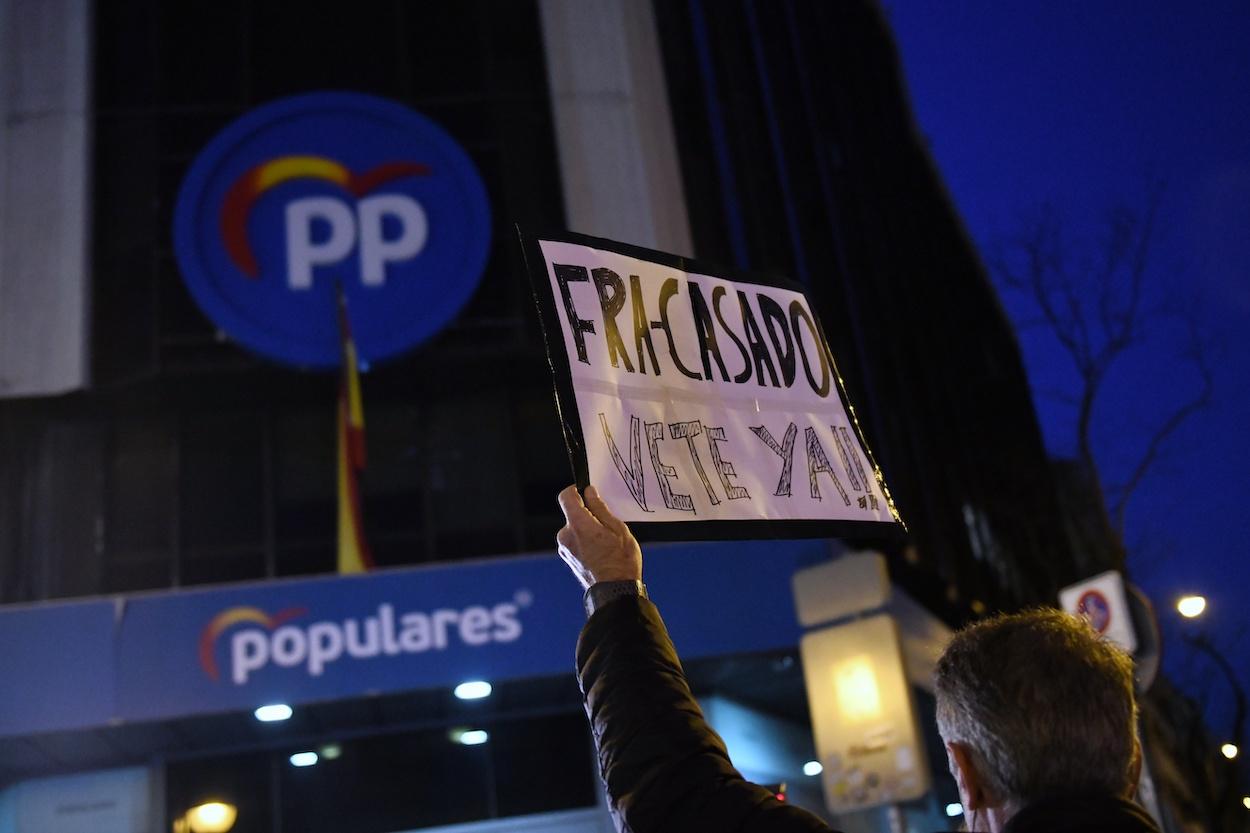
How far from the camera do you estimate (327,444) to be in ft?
57.7

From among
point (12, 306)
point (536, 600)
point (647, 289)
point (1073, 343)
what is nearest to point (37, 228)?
point (12, 306)

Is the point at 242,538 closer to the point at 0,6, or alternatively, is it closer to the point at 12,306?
the point at 12,306

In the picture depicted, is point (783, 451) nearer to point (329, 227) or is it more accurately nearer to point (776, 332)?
point (776, 332)

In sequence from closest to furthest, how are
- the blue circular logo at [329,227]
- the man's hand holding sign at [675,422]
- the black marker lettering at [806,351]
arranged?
the man's hand holding sign at [675,422]
the black marker lettering at [806,351]
the blue circular logo at [329,227]

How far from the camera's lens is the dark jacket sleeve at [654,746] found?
6.22ft

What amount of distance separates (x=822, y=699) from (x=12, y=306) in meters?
10.5

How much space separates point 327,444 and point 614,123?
18.5ft

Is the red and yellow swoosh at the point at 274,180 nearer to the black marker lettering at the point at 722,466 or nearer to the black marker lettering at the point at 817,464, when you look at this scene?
the black marker lettering at the point at 817,464

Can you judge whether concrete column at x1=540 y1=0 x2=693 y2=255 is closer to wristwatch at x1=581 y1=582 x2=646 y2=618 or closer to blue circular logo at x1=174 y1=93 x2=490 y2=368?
blue circular logo at x1=174 y1=93 x2=490 y2=368

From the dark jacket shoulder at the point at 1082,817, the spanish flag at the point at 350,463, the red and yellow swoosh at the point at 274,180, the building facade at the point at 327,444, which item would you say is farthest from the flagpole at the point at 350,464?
the dark jacket shoulder at the point at 1082,817

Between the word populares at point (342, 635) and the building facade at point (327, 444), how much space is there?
0.18ft

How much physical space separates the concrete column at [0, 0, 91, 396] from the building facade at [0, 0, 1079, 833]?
0.03m

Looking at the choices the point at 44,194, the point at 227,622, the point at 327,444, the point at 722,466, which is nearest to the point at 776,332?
the point at 722,466

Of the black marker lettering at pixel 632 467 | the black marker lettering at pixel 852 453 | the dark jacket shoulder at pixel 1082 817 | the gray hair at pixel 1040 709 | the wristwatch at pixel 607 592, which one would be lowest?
the dark jacket shoulder at pixel 1082 817
